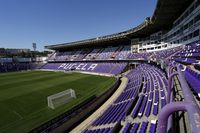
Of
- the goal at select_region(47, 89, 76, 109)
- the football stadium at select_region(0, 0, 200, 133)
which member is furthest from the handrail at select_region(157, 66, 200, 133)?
the goal at select_region(47, 89, 76, 109)

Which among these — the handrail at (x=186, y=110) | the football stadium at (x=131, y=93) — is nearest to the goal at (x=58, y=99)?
the football stadium at (x=131, y=93)

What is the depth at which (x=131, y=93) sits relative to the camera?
18219 millimetres

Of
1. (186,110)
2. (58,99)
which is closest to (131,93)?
(58,99)

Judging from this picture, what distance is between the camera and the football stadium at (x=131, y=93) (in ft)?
18.0

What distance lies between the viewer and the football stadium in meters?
5.49

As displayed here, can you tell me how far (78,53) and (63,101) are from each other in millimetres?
48985

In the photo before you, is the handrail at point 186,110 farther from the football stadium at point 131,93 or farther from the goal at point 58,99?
the goal at point 58,99

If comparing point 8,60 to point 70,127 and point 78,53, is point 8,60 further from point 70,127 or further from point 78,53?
point 70,127

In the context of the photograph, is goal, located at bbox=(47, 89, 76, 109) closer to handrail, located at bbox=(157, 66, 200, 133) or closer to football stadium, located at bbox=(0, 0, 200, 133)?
football stadium, located at bbox=(0, 0, 200, 133)

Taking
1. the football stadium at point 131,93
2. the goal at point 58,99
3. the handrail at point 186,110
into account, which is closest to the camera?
the handrail at point 186,110

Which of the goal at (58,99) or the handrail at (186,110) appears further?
the goal at (58,99)

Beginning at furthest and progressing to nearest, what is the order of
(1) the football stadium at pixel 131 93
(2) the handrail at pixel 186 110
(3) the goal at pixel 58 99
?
(3) the goal at pixel 58 99
(1) the football stadium at pixel 131 93
(2) the handrail at pixel 186 110

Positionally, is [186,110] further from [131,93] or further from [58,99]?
[58,99]

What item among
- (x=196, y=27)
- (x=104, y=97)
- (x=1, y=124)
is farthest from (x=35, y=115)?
(x=196, y=27)
